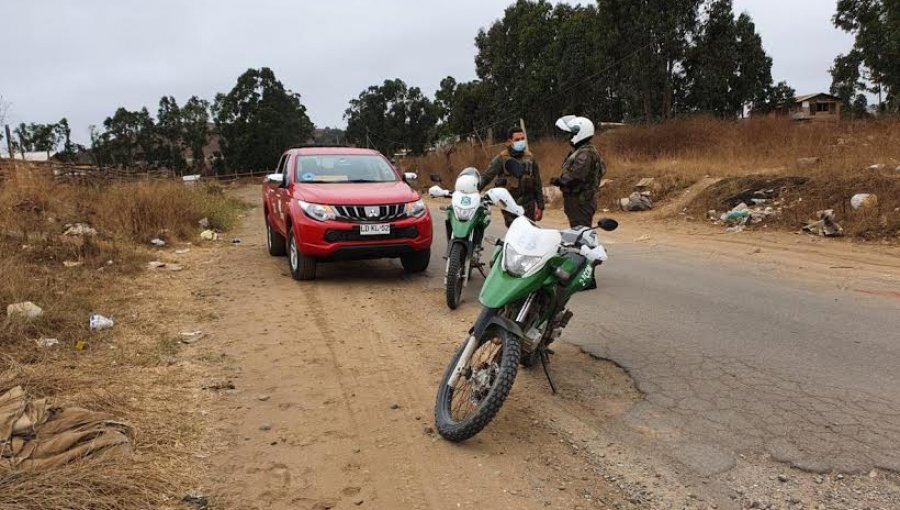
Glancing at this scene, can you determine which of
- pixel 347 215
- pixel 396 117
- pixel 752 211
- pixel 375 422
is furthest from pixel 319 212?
pixel 396 117

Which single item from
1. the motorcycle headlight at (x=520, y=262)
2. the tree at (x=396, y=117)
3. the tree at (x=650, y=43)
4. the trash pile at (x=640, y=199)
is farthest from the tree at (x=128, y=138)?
the motorcycle headlight at (x=520, y=262)

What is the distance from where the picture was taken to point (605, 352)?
4.98 meters

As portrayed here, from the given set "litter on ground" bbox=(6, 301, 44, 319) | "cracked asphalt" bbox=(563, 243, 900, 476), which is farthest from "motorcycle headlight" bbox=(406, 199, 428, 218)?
"litter on ground" bbox=(6, 301, 44, 319)

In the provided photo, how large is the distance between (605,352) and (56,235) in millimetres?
7473

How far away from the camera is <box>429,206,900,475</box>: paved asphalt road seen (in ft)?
11.1

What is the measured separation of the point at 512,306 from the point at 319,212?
4269 millimetres

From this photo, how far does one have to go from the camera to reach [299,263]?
307 inches

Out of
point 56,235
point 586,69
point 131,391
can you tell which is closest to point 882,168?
point 131,391

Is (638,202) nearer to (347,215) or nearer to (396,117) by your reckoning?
(347,215)

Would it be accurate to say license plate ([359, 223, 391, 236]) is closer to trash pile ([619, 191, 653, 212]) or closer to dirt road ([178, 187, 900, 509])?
dirt road ([178, 187, 900, 509])

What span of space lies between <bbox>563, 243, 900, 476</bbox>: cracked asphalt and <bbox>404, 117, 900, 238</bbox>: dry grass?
4247 mm

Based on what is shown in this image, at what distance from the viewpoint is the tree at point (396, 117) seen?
8800 centimetres

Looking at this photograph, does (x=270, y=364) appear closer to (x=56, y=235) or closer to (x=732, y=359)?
(x=732, y=359)

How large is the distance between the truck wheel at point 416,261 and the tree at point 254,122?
241ft
